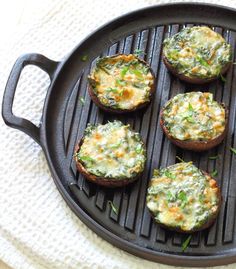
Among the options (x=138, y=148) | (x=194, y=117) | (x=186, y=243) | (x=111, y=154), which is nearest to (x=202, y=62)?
(x=194, y=117)

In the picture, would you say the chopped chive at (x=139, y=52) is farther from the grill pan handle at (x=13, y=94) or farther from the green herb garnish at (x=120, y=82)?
the grill pan handle at (x=13, y=94)

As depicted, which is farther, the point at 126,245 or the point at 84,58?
the point at 84,58

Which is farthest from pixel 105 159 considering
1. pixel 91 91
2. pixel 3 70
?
pixel 3 70

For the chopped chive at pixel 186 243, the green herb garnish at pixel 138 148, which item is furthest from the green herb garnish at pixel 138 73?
the chopped chive at pixel 186 243

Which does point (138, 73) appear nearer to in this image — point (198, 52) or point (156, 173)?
point (198, 52)

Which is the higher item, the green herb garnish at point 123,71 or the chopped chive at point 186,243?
the green herb garnish at point 123,71

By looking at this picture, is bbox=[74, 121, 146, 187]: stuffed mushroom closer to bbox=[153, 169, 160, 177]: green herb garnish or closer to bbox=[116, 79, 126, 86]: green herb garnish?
bbox=[153, 169, 160, 177]: green herb garnish

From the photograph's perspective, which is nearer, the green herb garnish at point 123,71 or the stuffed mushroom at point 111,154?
the stuffed mushroom at point 111,154
